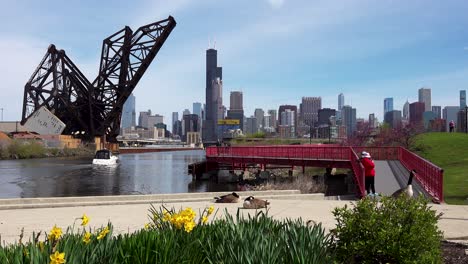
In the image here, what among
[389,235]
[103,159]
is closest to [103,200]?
[389,235]

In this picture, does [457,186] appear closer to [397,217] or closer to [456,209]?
[456,209]

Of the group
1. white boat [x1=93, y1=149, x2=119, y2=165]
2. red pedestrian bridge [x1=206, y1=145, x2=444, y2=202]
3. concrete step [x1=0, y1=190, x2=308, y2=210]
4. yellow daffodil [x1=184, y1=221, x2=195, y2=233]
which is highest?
yellow daffodil [x1=184, y1=221, x2=195, y2=233]

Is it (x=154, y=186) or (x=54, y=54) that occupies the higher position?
(x=54, y=54)

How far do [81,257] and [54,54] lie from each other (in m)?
89.3

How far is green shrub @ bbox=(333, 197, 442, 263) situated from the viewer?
15.4 feet

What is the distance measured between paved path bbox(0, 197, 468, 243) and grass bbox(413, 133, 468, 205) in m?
5.36

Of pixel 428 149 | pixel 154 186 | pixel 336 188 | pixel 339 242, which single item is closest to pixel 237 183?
pixel 154 186

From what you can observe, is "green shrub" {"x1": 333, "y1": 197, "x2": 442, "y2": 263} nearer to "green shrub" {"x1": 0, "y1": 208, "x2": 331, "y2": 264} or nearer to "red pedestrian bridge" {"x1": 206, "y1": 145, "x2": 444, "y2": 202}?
"green shrub" {"x1": 0, "y1": 208, "x2": 331, "y2": 264}

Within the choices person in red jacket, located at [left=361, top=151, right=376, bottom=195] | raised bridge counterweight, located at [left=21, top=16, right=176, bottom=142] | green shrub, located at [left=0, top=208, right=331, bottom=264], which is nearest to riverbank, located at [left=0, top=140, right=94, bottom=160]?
raised bridge counterweight, located at [left=21, top=16, right=176, bottom=142]

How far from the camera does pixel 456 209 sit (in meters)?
12.2

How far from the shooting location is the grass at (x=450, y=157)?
17661mm

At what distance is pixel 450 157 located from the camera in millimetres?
34781

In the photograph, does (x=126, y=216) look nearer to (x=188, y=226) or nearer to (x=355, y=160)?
(x=188, y=226)

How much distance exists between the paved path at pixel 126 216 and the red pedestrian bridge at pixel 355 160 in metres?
1.88
